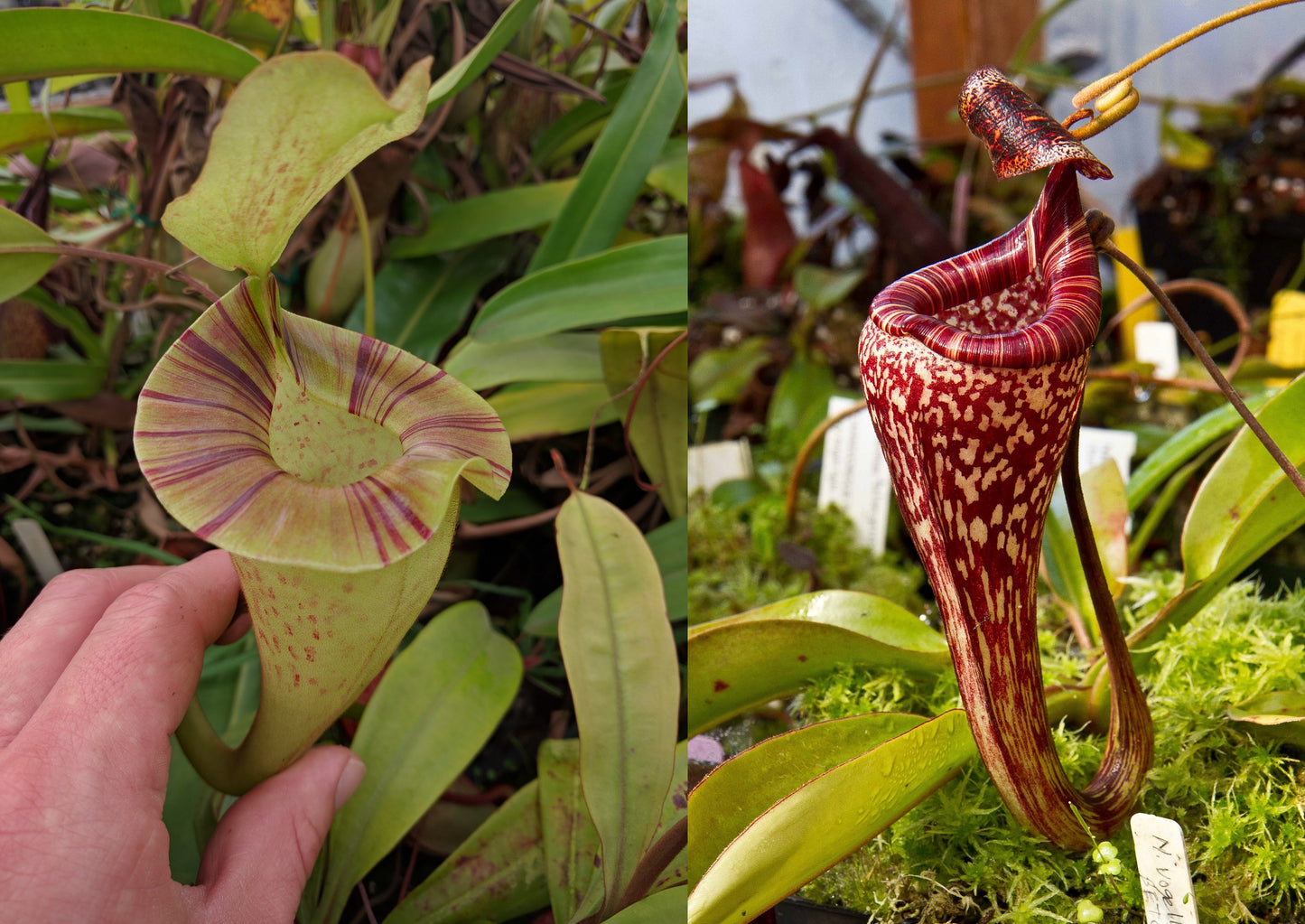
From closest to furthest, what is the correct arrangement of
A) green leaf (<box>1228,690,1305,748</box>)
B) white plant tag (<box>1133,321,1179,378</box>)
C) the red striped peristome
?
the red striped peristome → green leaf (<box>1228,690,1305,748</box>) → white plant tag (<box>1133,321,1179,378</box>)

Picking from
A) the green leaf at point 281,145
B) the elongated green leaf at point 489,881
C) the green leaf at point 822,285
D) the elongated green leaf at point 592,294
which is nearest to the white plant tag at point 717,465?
the green leaf at point 822,285

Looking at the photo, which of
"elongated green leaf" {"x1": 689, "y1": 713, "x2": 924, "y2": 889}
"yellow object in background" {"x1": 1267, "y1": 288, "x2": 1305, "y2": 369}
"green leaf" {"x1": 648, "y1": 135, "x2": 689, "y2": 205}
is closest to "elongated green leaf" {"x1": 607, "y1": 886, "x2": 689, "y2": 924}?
"elongated green leaf" {"x1": 689, "y1": 713, "x2": 924, "y2": 889}

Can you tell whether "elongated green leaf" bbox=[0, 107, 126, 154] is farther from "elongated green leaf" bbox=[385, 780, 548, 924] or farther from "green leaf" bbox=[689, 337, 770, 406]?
"green leaf" bbox=[689, 337, 770, 406]

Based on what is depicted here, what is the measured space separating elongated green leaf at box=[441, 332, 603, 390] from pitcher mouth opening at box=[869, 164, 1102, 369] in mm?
327

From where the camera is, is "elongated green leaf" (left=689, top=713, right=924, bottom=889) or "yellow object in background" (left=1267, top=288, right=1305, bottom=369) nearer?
"elongated green leaf" (left=689, top=713, right=924, bottom=889)

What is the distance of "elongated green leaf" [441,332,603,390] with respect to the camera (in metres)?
0.69

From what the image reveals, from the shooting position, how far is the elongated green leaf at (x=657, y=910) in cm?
48

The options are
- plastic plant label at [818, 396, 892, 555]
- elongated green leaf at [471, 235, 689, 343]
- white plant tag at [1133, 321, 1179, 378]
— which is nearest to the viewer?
elongated green leaf at [471, 235, 689, 343]

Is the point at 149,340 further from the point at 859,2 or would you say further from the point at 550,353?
the point at 859,2

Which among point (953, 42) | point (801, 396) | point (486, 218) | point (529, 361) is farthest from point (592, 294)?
point (953, 42)

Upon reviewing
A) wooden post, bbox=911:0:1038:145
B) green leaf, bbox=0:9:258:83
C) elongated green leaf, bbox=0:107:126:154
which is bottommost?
elongated green leaf, bbox=0:107:126:154

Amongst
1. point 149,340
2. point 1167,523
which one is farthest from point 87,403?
point 1167,523

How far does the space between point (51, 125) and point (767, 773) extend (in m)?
0.72

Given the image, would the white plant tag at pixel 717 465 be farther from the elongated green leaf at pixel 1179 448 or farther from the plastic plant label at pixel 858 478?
the elongated green leaf at pixel 1179 448
